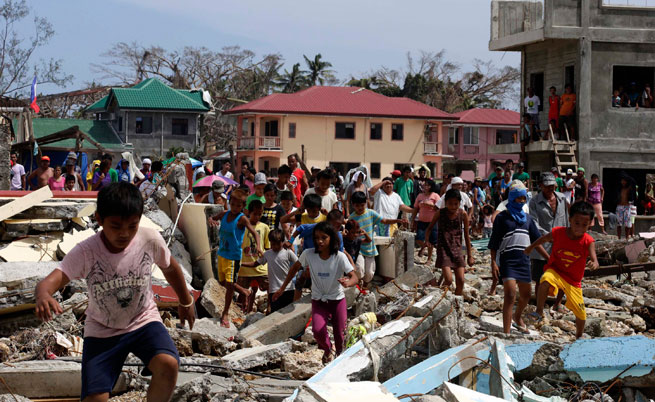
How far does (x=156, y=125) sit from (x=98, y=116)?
648 centimetres

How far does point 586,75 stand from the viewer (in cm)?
2452

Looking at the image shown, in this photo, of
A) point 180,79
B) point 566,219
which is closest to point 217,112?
point 180,79

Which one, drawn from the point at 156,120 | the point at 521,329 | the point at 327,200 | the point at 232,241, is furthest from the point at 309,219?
the point at 156,120

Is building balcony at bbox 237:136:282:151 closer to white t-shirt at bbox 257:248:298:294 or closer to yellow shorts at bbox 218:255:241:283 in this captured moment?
yellow shorts at bbox 218:255:241:283

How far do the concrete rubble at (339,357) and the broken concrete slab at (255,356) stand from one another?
0.04ft

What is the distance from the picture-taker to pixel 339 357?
661 cm

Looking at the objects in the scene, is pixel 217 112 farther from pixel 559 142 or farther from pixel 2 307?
pixel 2 307

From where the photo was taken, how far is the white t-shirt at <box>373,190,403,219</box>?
13812 millimetres

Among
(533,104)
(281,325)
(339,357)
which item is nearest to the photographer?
(339,357)

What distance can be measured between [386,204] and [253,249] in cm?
371

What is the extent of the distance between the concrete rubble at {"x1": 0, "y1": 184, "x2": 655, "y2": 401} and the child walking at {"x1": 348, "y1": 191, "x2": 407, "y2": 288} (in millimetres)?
412

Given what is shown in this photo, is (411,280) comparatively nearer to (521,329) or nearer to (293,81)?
(521,329)

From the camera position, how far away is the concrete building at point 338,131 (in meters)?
51.1

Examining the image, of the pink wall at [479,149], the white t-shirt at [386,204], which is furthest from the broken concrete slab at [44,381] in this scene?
the pink wall at [479,149]
